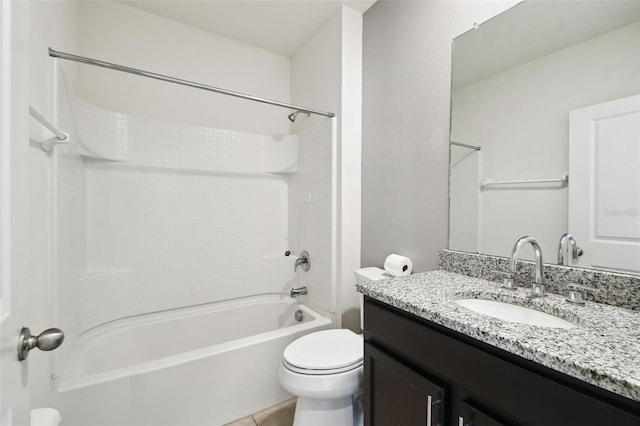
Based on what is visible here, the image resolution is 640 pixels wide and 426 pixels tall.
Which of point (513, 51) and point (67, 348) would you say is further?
point (67, 348)

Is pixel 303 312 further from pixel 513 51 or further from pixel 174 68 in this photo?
pixel 174 68

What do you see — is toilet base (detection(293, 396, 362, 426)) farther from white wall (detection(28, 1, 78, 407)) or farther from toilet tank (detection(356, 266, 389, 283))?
white wall (detection(28, 1, 78, 407))

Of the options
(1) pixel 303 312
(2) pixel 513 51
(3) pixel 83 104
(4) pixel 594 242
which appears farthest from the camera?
(1) pixel 303 312

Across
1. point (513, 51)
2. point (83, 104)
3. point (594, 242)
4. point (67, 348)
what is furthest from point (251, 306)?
point (513, 51)

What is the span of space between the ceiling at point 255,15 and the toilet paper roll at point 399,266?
1.65 meters

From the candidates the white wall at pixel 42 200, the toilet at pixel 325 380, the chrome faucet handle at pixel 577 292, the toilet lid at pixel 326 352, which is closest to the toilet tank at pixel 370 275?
the toilet lid at pixel 326 352

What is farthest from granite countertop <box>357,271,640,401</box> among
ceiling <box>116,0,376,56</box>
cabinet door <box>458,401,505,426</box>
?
ceiling <box>116,0,376,56</box>

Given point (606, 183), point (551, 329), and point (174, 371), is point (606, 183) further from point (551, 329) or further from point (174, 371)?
point (174, 371)

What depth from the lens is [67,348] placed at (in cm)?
138

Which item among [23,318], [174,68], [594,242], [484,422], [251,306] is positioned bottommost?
[251,306]

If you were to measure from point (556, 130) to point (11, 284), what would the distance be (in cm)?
160

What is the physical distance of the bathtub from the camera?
1.24m

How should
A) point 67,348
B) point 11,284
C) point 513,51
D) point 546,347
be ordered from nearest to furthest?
point 11,284 < point 546,347 < point 513,51 < point 67,348

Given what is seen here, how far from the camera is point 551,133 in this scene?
1057mm
